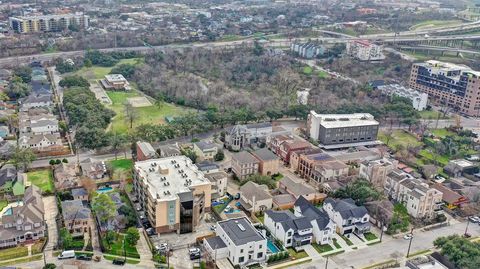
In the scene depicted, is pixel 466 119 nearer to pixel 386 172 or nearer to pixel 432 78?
pixel 432 78

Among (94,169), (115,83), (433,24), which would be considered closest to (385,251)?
(94,169)

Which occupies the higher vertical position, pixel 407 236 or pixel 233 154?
pixel 233 154

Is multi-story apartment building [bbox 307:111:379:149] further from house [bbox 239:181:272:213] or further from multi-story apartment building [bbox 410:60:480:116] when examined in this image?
multi-story apartment building [bbox 410:60:480:116]

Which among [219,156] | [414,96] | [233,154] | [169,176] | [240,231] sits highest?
[414,96]

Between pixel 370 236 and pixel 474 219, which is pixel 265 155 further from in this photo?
pixel 474 219

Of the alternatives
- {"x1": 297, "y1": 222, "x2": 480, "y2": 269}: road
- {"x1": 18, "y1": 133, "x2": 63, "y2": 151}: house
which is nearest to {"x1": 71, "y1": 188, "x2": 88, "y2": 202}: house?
{"x1": 18, "y1": 133, "x2": 63, "y2": 151}: house
